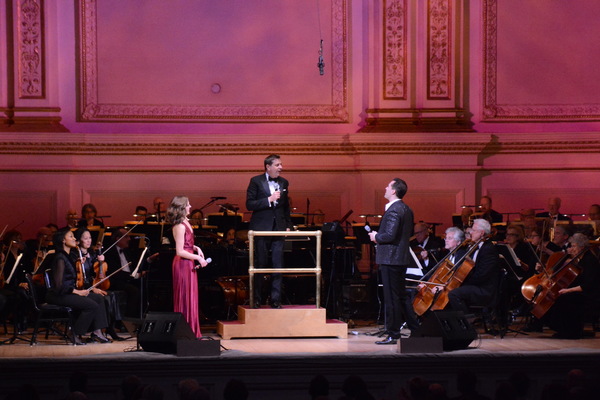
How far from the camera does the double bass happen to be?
806cm

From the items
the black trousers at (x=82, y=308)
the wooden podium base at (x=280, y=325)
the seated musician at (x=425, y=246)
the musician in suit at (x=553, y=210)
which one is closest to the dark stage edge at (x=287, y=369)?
the wooden podium base at (x=280, y=325)

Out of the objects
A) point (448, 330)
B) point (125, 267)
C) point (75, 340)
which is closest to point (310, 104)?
point (125, 267)

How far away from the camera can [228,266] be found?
9.54m

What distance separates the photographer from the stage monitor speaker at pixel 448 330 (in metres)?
7.06

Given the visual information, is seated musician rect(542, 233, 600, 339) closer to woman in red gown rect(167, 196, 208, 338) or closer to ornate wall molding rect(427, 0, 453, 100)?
woman in red gown rect(167, 196, 208, 338)

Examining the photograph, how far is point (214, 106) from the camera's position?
38.6 ft

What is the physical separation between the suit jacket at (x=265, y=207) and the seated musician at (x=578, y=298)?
245cm

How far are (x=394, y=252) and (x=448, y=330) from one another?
899mm

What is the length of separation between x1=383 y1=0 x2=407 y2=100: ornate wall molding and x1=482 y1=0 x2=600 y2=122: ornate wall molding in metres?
1.04

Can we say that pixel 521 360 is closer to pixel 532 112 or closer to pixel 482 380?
pixel 482 380

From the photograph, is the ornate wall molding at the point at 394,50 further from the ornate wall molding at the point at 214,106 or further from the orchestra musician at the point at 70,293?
the orchestra musician at the point at 70,293

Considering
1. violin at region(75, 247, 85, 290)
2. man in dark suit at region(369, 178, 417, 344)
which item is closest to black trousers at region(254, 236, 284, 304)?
man in dark suit at region(369, 178, 417, 344)

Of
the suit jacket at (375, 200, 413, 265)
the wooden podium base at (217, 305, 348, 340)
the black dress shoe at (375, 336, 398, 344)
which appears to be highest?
the suit jacket at (375, 200, 413, 265)

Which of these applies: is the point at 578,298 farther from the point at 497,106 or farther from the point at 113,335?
the point at 497,106
